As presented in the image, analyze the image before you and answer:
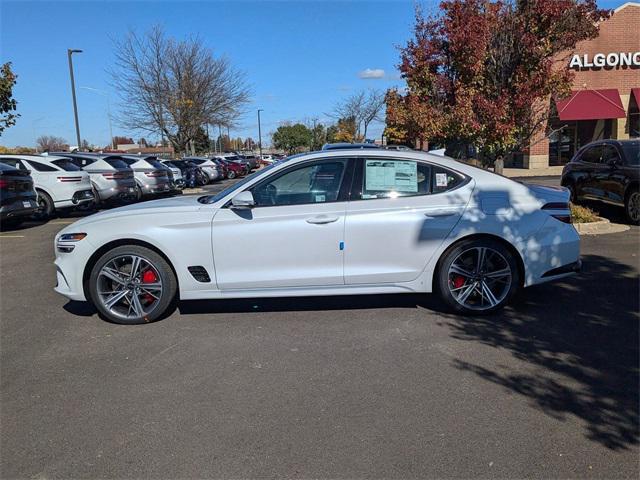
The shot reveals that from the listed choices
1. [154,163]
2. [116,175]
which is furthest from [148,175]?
[116,175]

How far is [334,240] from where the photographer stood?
4965 millimetres

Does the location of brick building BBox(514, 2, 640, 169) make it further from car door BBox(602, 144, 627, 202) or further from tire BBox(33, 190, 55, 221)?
tire BBox(33, 190, 55, 221)

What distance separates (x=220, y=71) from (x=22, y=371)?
3248cm

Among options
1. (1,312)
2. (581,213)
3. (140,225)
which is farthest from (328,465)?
(581,213)

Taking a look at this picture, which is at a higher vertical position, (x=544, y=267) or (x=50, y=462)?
(x=544, y=267)

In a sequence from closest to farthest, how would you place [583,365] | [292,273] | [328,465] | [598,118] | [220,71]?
[328,465] → [583,365] → [292,273] → [598,118] → [220,71]

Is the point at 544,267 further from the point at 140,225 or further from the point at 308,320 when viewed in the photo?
the point at 140,225

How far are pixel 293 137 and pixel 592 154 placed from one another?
241ft

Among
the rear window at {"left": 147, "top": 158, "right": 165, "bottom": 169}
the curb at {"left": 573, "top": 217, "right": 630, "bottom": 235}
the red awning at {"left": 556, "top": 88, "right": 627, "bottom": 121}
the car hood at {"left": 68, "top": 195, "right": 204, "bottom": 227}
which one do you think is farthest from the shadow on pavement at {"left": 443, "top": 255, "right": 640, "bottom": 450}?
the red awning at {"left": 556, "top": 88, "right": 627, "bottom": 121}

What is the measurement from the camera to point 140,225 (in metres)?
5.00

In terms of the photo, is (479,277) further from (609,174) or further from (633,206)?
(609,174)

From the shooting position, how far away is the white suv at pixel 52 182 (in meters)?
13.1

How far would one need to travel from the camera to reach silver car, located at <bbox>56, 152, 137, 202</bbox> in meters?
15.3

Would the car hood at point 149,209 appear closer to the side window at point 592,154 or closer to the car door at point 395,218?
the car door at point 395,218
